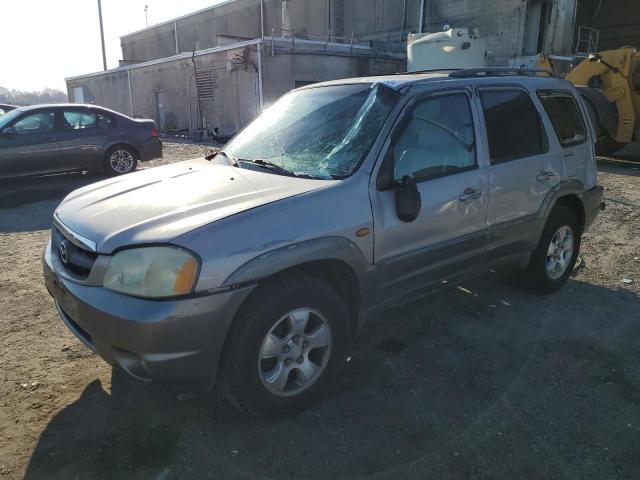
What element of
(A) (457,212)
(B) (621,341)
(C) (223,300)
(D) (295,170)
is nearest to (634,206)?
(B) (621,341)

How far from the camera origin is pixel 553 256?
4.46 meters

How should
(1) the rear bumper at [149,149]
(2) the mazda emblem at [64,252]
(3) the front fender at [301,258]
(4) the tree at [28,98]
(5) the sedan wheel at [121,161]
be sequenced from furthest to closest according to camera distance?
(4) the tree at [28,98], (1) the rear bumper at [149,149], (5) the sedan wheel at [121,161], (2) the mazda emblem at [64,252], (3) the front fender at [301,258]

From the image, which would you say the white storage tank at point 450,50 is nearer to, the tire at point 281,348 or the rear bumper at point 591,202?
the rear bumper at point 591,202

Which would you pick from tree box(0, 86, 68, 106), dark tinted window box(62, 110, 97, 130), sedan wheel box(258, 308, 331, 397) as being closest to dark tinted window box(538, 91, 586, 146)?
sedan wheel box(258, 308, 331, 397)

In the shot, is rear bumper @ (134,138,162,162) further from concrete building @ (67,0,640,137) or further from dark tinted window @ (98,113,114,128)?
concrete building @ (67,0,640,137)

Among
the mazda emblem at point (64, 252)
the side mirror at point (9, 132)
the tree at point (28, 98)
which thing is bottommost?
the tree at point (28, 98)

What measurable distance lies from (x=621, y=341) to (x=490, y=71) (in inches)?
88.8

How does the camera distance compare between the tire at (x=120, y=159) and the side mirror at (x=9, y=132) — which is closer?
the side mirror at (x=9, y=132)

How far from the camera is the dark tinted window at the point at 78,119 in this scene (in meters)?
9.67

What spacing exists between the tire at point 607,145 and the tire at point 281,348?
38.6 ft

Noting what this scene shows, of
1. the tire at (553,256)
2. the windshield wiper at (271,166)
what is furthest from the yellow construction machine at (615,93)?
the windshield wiper at (271,166)

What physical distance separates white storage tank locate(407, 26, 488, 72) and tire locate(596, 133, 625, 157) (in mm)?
4267

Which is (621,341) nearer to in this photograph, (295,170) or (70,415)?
(295,170)

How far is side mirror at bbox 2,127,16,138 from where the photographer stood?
29.5ft
